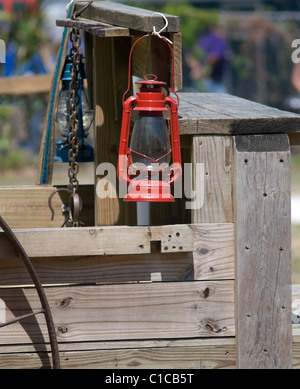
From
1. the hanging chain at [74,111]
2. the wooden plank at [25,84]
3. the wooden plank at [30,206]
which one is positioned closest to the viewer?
the hanging chain at [74,111]

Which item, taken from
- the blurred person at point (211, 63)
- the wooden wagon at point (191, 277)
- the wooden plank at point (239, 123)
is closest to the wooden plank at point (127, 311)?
the wooden wagon at point (191, 277)

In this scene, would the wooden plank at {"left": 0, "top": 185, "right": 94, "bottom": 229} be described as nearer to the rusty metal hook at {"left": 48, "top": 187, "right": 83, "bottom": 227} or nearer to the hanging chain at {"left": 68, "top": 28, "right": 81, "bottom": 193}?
the rusty metal hook at {"left": 48, "top": 187, "right": 83, "bottom": 227}

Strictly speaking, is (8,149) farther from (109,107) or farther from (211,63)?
(109,107)

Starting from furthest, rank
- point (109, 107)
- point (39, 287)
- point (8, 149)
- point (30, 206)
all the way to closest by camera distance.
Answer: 1. point (8, 149)
2. point (30, 206)
3. point (109, 107)
4. point (39, 287)

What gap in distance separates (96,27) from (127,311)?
98 cm

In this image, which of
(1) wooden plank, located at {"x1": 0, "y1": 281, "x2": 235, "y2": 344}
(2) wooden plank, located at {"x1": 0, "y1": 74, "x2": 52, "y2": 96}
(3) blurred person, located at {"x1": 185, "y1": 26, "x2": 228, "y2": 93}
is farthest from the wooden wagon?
(3) blurred person, located at {"x1": 185, "y1": 26, "x2": 228, "y2": 93}

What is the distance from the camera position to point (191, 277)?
7.57 ft

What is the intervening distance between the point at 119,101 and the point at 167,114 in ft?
1.82

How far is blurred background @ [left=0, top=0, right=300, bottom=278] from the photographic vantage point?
→ 10.8 m

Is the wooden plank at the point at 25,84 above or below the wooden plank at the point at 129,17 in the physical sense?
above

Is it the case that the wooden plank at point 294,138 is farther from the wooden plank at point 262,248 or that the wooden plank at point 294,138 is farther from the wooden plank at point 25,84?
the wooden plank at point 25,84

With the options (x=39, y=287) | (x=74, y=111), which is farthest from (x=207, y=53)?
(x=39, y=287)

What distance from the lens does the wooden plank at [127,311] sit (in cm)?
226

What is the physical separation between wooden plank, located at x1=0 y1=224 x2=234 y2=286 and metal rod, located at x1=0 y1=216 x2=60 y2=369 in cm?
12
